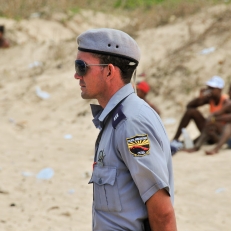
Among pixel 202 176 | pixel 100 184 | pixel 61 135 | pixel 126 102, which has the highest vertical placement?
pixel 126 102

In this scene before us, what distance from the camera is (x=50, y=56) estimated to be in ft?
39.7

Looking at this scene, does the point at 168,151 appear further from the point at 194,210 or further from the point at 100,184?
the point at 194,210

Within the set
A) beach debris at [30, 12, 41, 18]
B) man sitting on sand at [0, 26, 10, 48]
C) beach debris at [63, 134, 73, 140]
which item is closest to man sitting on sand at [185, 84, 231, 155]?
beach debris at [63, 134, 73, 140]

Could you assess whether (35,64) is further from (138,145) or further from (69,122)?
(138,145)

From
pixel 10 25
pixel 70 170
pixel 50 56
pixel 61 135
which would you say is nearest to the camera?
pixel 70 170

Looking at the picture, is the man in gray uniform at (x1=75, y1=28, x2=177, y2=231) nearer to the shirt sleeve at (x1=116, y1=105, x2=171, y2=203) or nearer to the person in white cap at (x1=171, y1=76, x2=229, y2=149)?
the shirt sleeve at (x1=116, y1=105, x2=171, y2=203)

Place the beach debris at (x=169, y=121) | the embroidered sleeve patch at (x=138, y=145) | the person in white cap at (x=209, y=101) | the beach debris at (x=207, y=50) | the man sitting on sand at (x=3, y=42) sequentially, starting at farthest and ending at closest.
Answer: the man sitting on sand at (x=3, y=42) → the beach debris at (x=207, y=50) → the beach debris at (x=169, y=121) → the person in white cap at (x=209, y=101) → the embroidered sleeve patch at (x=138, y=145)

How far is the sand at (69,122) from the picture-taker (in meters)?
5.09

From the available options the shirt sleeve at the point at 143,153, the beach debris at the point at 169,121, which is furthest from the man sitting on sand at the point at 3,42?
the shirt sleeve at the point at 143,153

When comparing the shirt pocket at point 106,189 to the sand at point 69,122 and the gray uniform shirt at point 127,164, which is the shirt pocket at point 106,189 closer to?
the gray uniform shirt at point 127,164

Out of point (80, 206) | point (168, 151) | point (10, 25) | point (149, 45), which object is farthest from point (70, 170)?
point (10, 25)

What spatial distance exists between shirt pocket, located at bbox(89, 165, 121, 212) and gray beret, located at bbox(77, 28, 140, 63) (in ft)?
1.45

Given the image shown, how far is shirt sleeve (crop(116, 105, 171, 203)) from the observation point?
6.56 ft

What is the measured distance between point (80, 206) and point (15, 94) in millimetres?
5804
